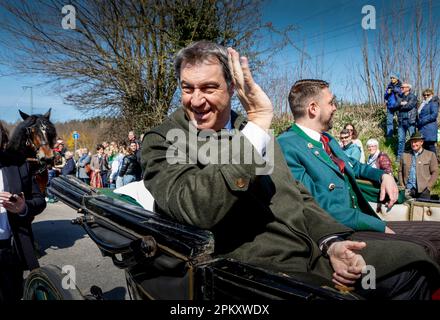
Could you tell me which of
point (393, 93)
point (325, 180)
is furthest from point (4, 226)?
point (393, 93)

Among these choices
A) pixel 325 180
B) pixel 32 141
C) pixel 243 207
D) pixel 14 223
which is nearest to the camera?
pixel 243 207

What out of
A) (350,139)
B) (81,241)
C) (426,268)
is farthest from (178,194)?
(350,139)

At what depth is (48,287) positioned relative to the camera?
5.79 feet

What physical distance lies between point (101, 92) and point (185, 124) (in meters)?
9.71

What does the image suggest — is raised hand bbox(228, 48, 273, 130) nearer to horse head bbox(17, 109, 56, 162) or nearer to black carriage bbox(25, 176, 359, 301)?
black carriage bbox(25, 176, 359, 301)

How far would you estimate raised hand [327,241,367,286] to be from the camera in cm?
151

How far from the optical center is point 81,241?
18.4 ft

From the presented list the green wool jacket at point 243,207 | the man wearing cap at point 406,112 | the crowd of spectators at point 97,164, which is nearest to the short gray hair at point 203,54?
the green wool jacket at point 243,207

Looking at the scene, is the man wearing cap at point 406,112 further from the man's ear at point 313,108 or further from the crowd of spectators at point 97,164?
the crowd of spectators at point 97,164

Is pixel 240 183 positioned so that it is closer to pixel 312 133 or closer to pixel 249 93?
pixel 249 93

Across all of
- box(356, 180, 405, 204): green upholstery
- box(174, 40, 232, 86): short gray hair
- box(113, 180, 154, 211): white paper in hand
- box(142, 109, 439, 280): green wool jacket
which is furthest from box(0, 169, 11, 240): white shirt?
box(356, 180, 405, 204): green upholstery

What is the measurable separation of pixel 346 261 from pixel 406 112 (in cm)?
825

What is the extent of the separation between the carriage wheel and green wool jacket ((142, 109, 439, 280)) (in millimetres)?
577

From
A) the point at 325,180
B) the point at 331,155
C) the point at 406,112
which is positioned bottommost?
the point at 325,180
